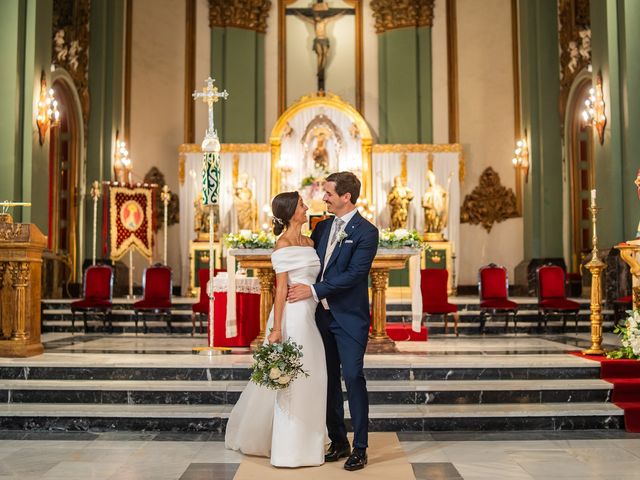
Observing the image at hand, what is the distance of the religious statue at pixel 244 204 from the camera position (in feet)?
47.8

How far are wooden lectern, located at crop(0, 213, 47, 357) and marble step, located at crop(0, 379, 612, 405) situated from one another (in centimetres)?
102

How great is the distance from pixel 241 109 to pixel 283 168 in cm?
198

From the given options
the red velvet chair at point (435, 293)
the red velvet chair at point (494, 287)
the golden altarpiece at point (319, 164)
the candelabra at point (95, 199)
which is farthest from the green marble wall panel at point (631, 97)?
the candelabra at point (95, 199)

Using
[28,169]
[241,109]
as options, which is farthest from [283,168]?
[28,169]

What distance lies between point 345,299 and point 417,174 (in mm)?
11207

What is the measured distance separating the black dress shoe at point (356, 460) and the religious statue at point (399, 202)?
10.5m

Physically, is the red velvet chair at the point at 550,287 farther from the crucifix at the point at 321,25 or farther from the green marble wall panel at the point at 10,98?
the crucifix at the point at 321,25

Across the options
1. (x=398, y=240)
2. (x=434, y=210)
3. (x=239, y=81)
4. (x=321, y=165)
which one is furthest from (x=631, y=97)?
(x=239, y=81)

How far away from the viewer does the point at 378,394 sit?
233 inches

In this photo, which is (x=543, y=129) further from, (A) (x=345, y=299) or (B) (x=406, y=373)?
(A) (x=345, y=299)

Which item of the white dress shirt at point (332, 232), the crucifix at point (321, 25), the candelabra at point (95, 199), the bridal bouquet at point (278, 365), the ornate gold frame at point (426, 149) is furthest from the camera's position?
the crucifix at point (321, 25)

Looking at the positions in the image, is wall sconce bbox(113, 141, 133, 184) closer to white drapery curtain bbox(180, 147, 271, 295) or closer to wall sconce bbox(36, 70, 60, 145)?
white drapery curtain bbox(180, 147, 271, 295)

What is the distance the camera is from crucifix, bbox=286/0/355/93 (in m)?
16.0

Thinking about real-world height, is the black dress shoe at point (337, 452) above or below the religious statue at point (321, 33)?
below
